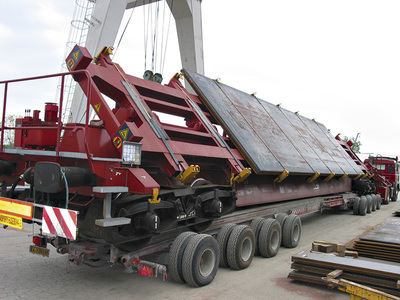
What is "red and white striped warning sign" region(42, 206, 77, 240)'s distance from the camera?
3546mm

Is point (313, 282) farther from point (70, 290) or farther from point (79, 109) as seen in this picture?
point (79, 109)

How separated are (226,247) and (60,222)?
2.66m

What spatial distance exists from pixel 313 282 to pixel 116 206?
9.48 feet

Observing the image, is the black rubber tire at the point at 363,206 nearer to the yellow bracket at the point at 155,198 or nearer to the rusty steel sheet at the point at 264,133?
the rusty steel sheet at the point at 264,133

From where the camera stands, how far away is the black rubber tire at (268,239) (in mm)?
6088

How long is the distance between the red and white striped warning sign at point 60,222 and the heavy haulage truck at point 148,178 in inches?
0.4

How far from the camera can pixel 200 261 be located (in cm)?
455

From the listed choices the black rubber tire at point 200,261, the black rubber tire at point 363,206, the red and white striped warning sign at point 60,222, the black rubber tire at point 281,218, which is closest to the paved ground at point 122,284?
the black rubber tire at point 200,261

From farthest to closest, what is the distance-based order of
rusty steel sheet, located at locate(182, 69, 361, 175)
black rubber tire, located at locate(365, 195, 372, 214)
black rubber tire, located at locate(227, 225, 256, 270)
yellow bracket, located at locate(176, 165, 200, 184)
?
1. black rubber tire, located at locate(365, 195, 372, 214)
2. rusty steel sheet, located at locate(182, 69, 361, 175)
3. black rubber tire, located at locate(227, 225, 256, 270)
4. yellow bracket, located at locate(176, 165, 200, 184)

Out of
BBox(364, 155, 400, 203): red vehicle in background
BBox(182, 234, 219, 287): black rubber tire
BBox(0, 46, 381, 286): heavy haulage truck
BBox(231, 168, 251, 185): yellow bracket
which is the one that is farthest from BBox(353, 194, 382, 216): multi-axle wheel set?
BBox(182, 234, 219, 287): black rubber tire

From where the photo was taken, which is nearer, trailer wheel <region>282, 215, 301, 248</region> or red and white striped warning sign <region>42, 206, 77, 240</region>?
red and white striped warning sign <region>42, 206, 77, 240</region>

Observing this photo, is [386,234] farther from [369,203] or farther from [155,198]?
[369,203]

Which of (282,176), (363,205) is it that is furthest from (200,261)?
(363,205)

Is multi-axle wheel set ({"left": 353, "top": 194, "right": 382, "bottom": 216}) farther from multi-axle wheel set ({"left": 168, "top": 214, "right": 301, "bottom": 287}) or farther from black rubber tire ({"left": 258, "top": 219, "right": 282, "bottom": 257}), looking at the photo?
black rubber tire ({"left": 258, "top": 219, "right": 282, "bottom": 257})
